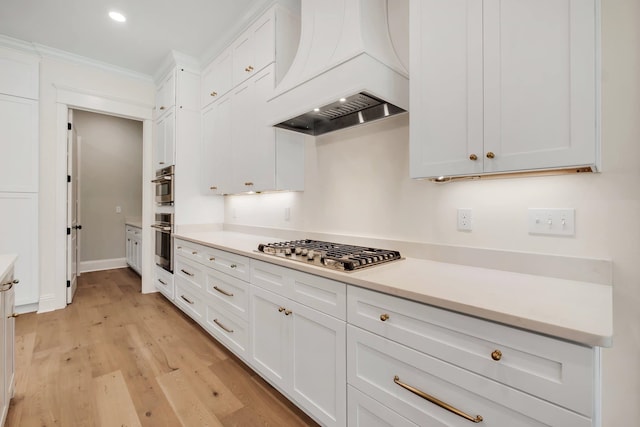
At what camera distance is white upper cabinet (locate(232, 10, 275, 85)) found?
89.9 inches

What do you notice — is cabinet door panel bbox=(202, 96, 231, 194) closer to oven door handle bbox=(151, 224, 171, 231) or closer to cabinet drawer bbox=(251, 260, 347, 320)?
oven door handle bbox=(151, 224, 171, 231)

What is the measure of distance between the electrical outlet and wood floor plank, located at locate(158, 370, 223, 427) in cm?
168

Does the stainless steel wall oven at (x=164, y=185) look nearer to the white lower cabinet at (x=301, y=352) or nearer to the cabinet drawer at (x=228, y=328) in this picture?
the cabinet drawer at (x=228, y=328)

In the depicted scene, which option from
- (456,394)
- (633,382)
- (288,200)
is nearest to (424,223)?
(456,394)

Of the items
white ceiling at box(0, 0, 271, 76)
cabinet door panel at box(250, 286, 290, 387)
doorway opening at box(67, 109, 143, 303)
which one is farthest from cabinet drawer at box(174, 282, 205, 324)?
white ceiling at box(0, 0, 271, 76)

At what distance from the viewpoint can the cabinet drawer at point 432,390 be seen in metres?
0.81

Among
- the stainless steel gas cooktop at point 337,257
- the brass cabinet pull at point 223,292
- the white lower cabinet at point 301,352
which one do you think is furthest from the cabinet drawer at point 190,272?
the stainless steel gas cooktop at point 337,257

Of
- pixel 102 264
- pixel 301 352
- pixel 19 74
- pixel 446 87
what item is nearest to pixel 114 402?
pixel 301 352

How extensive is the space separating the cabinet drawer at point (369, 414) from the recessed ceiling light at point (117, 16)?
11.4 feet

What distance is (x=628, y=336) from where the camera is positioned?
1084 mm

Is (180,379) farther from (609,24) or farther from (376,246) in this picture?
(609,24)

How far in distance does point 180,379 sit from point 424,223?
6.36 feet

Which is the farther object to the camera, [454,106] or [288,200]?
[288,200]

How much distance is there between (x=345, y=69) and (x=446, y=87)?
521 millimetres
